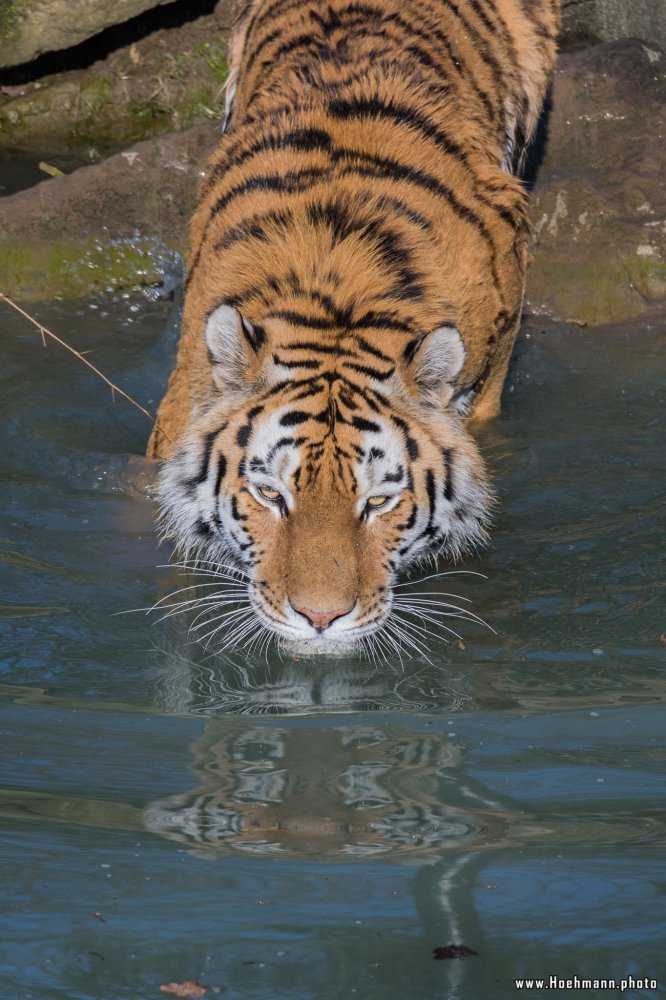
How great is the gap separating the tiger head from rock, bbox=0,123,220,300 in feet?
8.09

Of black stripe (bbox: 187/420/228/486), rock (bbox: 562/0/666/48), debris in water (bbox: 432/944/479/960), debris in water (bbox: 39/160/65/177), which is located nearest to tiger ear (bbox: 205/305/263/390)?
black stripe (bbox: 187/420/228/486)

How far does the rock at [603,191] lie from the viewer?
18.9 feet

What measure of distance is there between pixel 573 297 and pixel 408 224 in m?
2.32

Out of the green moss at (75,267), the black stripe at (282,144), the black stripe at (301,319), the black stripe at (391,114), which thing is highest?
the black stripe at (391,114)

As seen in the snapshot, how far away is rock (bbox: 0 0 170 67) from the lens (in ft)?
23.3

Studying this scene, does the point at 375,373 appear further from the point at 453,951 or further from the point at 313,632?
the point at 453,951

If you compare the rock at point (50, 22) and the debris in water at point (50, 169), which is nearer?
the debris in water at point (50, 169)

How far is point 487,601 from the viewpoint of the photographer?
3.60 metres

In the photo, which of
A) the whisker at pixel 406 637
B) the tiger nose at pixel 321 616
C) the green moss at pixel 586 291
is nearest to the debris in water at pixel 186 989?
the tiger nose at pixel 321 616

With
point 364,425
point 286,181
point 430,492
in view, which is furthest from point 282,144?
point 430,492

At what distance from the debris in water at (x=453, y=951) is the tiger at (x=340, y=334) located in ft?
3.61

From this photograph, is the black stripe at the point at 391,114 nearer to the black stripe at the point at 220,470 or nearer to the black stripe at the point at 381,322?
the black stripe at the point at 381,322

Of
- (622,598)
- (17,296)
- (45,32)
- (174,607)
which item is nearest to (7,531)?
(174,607)

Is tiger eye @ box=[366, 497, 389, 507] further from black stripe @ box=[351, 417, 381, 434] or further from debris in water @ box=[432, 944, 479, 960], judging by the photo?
debris in water @ box=[432, 944, 479, 960]
